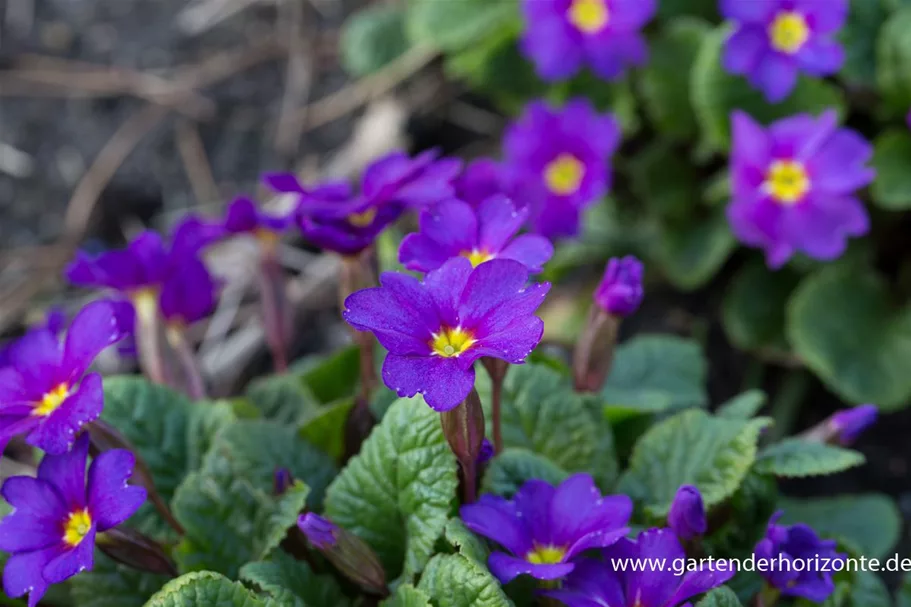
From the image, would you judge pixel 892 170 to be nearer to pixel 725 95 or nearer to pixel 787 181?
pixel 787 181

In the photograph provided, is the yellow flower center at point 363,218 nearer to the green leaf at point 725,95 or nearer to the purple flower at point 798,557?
the purple flower at point 798,557

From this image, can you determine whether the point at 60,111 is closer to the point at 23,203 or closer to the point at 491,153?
the point at 23,203

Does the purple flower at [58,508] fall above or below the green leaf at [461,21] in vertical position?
below

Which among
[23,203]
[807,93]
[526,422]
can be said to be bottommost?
[23,203]

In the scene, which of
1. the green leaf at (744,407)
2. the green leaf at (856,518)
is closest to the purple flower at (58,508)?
the green leaf at (744,407)

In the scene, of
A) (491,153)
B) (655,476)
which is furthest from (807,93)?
(655,476)

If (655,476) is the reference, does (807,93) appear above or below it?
above
